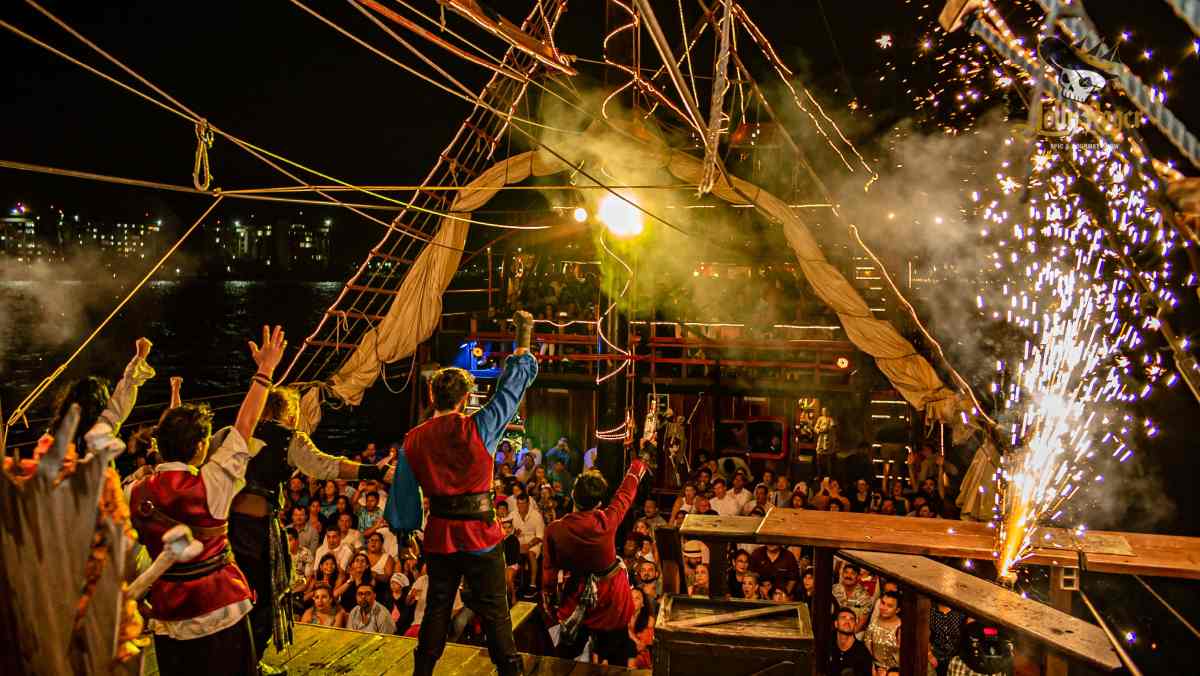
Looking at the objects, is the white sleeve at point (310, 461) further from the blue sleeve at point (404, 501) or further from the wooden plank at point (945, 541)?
the wooden plank at point (945, 541)

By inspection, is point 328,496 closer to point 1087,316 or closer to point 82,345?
point 82,345

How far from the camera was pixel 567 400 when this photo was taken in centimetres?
1297

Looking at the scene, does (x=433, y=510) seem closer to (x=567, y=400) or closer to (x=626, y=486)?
(x=626, y=486)

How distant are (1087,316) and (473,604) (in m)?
7.73

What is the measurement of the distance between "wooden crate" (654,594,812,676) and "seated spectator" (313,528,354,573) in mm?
4723

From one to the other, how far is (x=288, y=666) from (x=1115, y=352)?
8.31 meters

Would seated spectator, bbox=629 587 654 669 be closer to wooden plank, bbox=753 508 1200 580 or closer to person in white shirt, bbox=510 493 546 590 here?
wooden plank, bbox=753 508 1200 580

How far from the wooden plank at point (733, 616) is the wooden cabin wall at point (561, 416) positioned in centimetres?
897

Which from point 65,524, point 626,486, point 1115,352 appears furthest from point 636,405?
point 65,524

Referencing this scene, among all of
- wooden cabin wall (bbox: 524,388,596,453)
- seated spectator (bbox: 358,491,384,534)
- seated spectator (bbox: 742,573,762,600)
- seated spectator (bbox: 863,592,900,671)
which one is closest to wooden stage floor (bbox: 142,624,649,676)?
seated spectator (bbox: 863,592,900,671)

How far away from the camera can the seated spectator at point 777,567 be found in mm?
6884

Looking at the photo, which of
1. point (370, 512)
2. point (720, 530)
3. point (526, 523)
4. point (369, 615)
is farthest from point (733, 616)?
point (370, 512)

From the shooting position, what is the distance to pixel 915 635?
4.05m

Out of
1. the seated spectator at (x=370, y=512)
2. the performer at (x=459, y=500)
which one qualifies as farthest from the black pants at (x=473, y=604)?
the seated spectator at (x=370, y=512)
